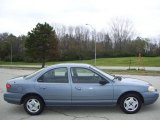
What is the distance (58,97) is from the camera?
26.3ft

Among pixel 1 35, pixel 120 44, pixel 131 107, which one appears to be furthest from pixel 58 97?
pixel 1 35

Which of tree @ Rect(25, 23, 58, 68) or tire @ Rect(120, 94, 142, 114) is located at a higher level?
tree @ Rect(25, 23, 58, 68)

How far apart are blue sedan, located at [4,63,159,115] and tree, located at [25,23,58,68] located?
122 ft

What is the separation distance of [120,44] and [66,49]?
21349 mm

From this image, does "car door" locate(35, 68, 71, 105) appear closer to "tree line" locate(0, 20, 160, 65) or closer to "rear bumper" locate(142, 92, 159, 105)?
"rear bumper" locate(142, 92, 159, 105)

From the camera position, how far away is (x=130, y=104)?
26.1 feet

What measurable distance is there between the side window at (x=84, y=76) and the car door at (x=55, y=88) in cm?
23

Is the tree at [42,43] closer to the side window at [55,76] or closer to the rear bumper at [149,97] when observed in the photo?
the side window at [55,76]

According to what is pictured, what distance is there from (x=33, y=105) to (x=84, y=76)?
170 cm

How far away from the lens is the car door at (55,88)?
7992mm

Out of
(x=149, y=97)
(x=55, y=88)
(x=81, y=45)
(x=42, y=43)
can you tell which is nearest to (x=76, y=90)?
(x=55, y=88)

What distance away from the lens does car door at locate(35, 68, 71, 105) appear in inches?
315

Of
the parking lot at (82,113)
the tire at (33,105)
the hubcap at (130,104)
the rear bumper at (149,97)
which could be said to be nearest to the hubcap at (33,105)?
the tire at (33,105)

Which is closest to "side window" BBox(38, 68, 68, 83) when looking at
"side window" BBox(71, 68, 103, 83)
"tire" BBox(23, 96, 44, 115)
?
"side window" BBox(71, 68, 103, 83)
